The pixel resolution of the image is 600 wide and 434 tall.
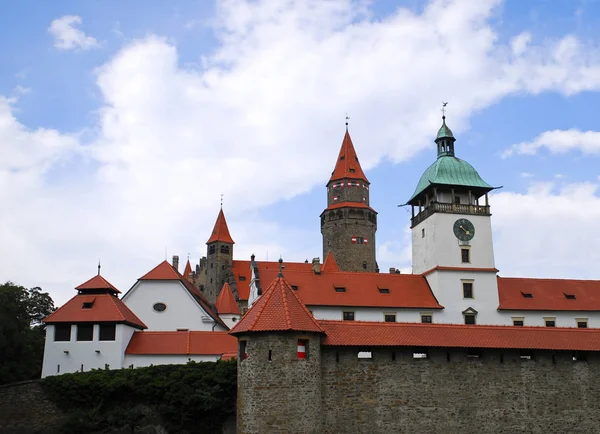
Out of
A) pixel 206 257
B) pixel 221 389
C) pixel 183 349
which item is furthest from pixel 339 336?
pixel 206 257

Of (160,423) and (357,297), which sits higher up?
(357,297)

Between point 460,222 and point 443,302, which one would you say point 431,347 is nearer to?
point 443,302

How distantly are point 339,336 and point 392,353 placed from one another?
255cm

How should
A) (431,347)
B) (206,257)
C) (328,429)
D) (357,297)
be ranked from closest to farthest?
(328,429)
(431,347)
(357,297)
(206,257)

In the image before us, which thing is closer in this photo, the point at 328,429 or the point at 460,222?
the point at 328,429

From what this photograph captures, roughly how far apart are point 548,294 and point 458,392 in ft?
72.6

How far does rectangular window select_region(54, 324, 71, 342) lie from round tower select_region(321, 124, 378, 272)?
1649 inches

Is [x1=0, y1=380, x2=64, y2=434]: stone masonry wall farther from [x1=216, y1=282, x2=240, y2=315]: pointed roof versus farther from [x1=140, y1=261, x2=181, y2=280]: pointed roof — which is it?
[x1=216, y1=282, x2=240, y2=315]: pointed roof

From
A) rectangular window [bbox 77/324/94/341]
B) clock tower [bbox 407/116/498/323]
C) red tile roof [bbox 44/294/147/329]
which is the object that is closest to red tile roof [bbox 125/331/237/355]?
red tile roof [bbox 44/294/147/329]

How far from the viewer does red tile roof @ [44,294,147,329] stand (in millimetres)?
41247

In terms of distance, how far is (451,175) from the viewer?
175 feet

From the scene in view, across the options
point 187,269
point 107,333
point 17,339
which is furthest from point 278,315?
point 187,269

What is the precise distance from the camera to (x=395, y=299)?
163ft

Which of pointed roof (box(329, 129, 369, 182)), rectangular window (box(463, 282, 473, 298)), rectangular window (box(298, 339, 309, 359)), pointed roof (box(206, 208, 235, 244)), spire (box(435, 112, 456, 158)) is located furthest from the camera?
pointed roof (box(329, 129, 369, 182))
